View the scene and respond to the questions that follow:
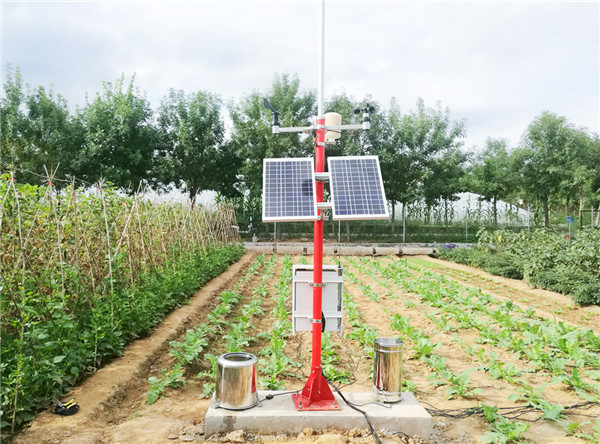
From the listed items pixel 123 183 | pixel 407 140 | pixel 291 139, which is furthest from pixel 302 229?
pixel 123 183

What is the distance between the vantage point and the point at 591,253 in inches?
405

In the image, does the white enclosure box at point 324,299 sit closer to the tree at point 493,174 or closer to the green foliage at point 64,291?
the green foliage at point 64,291

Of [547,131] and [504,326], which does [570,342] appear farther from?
[547,131]

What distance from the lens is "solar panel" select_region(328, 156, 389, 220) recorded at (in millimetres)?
3926

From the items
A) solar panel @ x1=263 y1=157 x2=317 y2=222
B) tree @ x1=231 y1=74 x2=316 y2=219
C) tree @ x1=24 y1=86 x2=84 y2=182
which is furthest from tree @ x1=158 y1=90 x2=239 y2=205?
solar panel @ x1=263 y1=157 x2=317 y2=222

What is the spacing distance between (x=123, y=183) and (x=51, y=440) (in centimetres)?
2348

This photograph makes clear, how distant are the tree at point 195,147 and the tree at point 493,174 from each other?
16954 mm

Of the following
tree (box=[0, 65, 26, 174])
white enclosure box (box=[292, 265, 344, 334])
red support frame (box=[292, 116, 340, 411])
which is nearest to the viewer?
red support frame (box=[292, 116, 340, 411])

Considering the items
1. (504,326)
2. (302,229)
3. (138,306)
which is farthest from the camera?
(302,229)

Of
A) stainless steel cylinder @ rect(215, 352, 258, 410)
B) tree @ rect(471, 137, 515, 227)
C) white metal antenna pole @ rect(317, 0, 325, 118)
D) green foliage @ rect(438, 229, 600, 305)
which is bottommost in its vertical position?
stainless steel cylinder @ rect(215, 352, 258, 410)

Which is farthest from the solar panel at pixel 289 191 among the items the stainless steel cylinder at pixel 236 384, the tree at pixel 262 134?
the tree at pixel 262 134

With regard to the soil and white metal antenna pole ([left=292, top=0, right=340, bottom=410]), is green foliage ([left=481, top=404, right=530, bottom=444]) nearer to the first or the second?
the soil

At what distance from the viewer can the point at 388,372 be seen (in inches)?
164

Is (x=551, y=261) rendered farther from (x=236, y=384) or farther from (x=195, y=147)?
(x=195, y=147)
